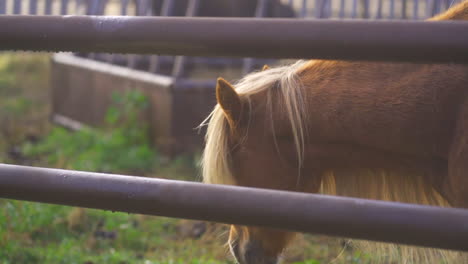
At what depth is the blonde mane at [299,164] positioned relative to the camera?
7.57 ft

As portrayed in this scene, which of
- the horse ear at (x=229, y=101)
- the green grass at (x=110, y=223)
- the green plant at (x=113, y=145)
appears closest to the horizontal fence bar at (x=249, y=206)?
the horse ear at (x=229, y=101)

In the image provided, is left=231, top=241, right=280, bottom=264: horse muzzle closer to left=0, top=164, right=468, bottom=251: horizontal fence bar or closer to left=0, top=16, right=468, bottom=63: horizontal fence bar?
left=0, top=164, right=468, bottom=251: horizontal fence bar

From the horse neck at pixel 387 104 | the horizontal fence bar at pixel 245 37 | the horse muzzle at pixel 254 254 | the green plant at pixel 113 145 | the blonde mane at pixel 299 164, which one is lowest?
the green plant at pixel 113 145

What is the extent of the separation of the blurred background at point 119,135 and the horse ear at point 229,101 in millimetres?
857

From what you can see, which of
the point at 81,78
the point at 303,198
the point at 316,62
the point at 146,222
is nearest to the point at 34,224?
the point at 146,222

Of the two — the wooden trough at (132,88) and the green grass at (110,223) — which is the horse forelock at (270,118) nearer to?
the green grass at (110,223)

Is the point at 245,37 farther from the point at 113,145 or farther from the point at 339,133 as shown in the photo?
the point at 113,145

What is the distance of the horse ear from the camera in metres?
2.20

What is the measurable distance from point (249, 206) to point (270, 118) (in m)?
1.03

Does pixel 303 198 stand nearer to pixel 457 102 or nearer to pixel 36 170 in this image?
pixel 36 170

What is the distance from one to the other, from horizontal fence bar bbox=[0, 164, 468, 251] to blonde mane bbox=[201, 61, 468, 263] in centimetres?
88

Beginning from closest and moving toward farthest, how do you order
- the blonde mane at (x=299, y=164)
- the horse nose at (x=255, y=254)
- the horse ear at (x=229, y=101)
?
the horse ear at (x=229, y=101) → the blonde mane at (x=299, y=164) → the horse nose at (x=255, y=254)

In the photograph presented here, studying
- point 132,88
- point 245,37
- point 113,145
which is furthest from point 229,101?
point 132,88

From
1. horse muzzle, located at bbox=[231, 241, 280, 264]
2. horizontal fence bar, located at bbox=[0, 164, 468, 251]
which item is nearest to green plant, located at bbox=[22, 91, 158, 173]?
horse muzzle, located at bbox=[231, 241, 280, 264]
